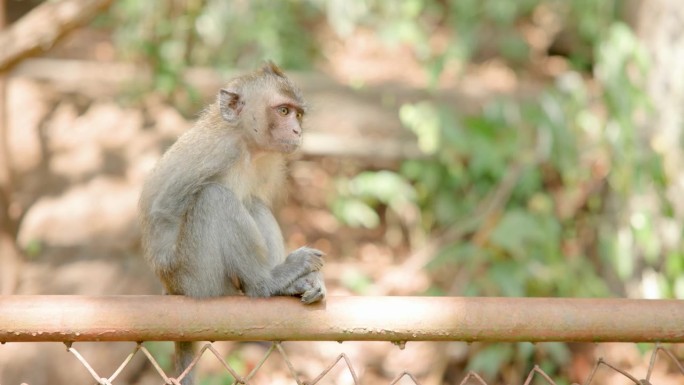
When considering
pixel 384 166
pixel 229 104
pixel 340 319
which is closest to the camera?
pixel 340 319

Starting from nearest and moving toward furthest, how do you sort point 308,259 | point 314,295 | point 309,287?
point 314,295 < point 309,287 < point 308,259

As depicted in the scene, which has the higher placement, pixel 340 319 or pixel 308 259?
pixel 308 259

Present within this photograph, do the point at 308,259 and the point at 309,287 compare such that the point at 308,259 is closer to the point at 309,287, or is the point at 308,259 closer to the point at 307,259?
the point at 307,259

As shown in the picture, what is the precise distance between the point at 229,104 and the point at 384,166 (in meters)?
4.71

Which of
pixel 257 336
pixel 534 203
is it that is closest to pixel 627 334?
pixel 257 336

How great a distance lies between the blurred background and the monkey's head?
2063 millimetres

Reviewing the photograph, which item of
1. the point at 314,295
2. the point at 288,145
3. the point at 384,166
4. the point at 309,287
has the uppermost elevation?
the point at 384,166

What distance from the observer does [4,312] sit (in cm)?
200

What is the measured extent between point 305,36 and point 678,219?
4.92 m

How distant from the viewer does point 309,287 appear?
274 cm

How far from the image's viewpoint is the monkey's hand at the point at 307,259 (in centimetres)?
297

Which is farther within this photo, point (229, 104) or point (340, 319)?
point (229, 104)

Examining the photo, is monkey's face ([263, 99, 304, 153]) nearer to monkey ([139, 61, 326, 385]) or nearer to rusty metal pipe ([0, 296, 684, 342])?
Answer: monkey ([139, 61, 326, 385])

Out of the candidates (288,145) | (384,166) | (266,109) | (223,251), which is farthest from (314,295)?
(384,166)
